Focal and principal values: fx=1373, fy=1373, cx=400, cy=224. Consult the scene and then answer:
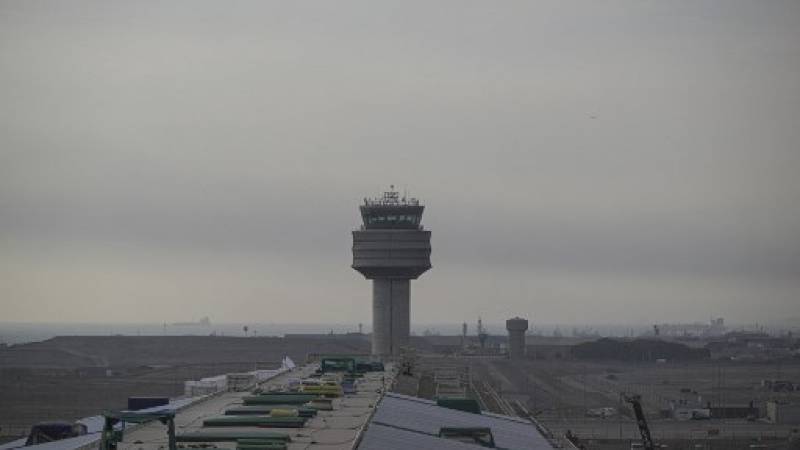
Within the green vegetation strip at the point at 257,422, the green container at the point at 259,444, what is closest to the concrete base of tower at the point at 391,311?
the green vegetation strip at the point at 257,422

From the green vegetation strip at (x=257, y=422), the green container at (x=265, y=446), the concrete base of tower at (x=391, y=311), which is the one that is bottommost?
the green container at (x=265, y=446)

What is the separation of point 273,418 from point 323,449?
1022 cm

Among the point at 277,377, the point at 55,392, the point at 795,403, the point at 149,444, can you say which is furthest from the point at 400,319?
the point at 149,444

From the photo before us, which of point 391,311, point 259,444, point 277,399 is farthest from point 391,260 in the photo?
point 259,444

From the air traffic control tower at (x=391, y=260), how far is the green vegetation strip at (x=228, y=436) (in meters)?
73.0

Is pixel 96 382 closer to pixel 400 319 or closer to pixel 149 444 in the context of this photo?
pixel 400 319

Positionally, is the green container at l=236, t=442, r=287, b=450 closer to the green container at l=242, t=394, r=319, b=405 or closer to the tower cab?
the green container at l=242, t=394, r=319, b=405

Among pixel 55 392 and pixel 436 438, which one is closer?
pixel 436 438

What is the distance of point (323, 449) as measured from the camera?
2089 inches

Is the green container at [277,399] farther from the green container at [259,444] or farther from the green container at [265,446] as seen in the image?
the green container at [265,446]

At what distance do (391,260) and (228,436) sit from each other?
247 ft

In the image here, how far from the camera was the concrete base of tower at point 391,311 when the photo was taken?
→ 132 meters

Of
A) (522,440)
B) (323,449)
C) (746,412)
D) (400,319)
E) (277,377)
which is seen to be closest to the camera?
(323,449)

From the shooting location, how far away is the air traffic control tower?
130750 millimetres
